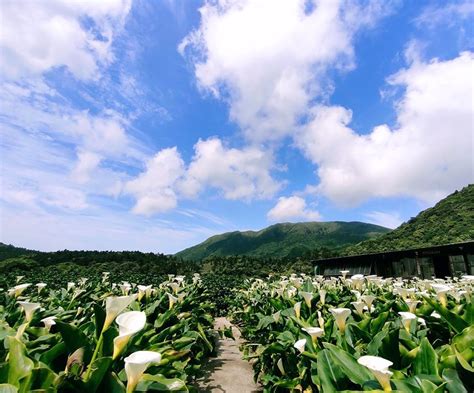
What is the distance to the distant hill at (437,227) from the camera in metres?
39.6

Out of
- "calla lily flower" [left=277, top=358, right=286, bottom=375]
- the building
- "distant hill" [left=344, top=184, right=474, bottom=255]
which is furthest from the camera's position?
"distant hill" [left=344, top=184, right=474, bottom=255]

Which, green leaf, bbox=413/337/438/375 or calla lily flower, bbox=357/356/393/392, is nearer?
calla lily flower, bbox=357/356/393/392

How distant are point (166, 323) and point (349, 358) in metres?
2.79

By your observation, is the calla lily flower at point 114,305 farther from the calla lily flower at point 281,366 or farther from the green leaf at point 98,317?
the calla lily flower at point 281,366

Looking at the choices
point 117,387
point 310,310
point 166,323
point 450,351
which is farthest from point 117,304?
point 310,310

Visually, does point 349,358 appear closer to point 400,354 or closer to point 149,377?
point 400,354

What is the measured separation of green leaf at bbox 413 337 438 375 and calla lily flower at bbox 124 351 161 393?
1426mm

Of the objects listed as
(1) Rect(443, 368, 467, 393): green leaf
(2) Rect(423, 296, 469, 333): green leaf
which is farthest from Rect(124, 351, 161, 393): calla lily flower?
(2) Rect(423, 296, 469, 333): green leaf

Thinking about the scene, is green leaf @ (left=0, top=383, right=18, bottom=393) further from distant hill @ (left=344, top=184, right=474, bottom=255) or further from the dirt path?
distant hill @ (left=344, top=184, right=474, bottom=255)

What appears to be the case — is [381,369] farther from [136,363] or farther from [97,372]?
[97,372]

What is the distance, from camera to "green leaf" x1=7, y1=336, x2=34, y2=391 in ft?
4.38

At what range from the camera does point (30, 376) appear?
134cm

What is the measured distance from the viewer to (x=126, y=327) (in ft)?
4.81

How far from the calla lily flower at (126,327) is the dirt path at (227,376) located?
3.68m
